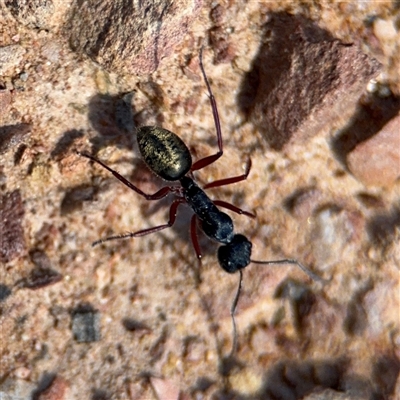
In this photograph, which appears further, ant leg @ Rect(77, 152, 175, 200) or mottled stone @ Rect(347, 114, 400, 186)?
ant leg @ Rect(77, 152, 175, 200)

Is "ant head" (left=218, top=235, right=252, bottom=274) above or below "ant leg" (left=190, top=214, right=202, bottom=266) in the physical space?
above

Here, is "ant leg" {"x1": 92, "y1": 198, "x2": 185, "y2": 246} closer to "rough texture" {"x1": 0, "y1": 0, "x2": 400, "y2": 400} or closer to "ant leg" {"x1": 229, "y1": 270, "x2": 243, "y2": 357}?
"rough texture" {"x1": 0, "y1": 0, "x2": 400, "y2": 400}

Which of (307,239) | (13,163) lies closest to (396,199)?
(307,239)

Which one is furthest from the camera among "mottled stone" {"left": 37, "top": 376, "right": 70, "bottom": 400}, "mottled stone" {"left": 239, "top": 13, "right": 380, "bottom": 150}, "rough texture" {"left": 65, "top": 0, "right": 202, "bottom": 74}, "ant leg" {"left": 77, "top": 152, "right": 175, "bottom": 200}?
"ant leg" {"left": 77, "top": 152, "right": 175, "bottom": 200}

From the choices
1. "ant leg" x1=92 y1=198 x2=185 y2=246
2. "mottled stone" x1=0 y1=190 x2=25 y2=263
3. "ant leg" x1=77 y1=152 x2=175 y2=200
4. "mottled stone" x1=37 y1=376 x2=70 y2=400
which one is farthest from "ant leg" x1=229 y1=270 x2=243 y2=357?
"mottled stone" x1=0 y1=190 x2=25 y2=263

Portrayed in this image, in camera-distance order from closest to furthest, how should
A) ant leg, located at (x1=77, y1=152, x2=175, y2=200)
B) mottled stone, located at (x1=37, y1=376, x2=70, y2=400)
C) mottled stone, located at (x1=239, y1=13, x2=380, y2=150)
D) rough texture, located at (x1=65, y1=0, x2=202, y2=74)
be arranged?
1. rough texture, located at (x1=65, y1=0, x2=202, y2=74)
2. mottled stone, located at (x1=239, y1=13, x2=380, y2=150)
3. mottled stone, located at (x1=37, y1=376, x2=70, y2=400)
4. ant leg, located at (x1=77, y1=152, x2=175, y2=200)

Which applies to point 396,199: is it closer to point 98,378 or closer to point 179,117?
point 179,117

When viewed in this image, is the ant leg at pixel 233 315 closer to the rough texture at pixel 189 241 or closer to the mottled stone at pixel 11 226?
the rough texture at pixel 189 241
